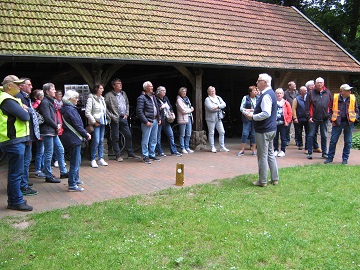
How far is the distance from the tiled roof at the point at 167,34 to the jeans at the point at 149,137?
5.86ft

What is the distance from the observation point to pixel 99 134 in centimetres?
840

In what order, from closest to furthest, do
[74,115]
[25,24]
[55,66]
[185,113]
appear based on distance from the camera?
1. [74,115]
2. [25,24]
3. [185,113]
4. [55,66]

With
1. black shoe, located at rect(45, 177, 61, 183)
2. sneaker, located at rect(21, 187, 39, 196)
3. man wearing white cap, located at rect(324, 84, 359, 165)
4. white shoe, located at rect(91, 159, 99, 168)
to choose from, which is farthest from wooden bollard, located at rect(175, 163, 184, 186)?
man wearing white cap, located at rect(324, 84, 359, 165)

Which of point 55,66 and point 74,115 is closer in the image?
point 74,115

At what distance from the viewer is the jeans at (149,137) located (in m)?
8.85

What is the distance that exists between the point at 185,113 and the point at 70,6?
4.63m

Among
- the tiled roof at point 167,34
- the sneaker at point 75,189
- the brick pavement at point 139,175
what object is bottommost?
the brick pavement at point 139,175

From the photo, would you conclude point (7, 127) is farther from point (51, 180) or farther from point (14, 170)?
point (51, 180)

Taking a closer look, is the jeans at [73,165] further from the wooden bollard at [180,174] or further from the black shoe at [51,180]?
the wooden bollard at [180,174]

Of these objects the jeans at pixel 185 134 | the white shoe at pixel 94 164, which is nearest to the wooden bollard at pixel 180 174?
the white shoe at pixel 94 164

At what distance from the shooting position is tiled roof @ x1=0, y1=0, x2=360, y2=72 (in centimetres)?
913

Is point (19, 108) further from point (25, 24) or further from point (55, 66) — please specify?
point (55, 66)

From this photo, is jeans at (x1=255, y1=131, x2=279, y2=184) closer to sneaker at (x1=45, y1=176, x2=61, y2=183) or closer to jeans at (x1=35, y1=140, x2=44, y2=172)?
sneaker at (x1=45, y1=176, x2=61, y2=183)

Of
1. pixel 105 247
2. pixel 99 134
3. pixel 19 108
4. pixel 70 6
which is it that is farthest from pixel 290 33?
pixel 105 247
